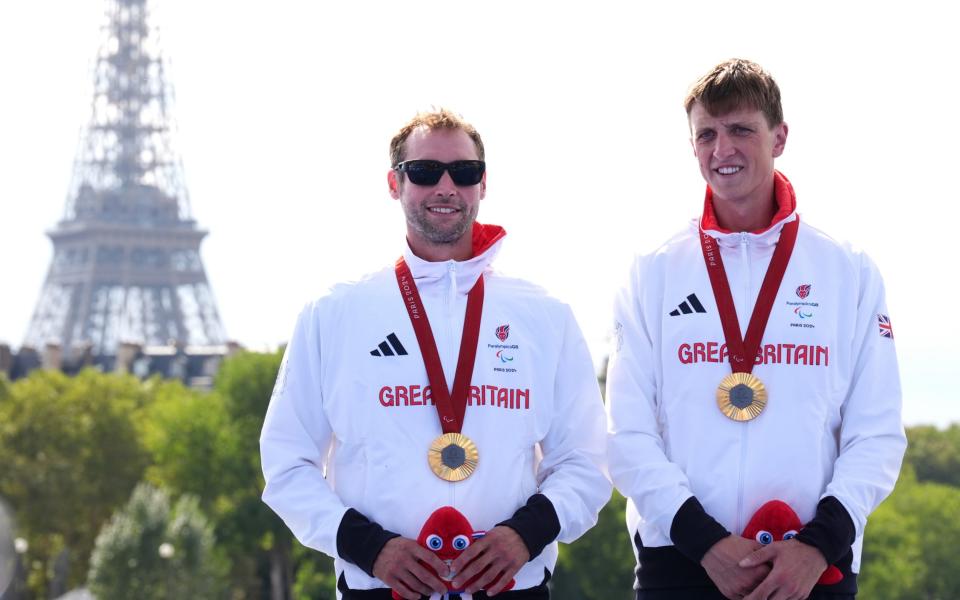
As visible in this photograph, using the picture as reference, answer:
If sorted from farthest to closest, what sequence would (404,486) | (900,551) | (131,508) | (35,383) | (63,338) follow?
(63,338) < (35,383) < (900,551) < (131,508) < (404,486)

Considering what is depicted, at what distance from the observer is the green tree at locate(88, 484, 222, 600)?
34.6 metres

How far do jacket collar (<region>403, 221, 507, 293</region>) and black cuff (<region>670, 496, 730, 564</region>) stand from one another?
125cm

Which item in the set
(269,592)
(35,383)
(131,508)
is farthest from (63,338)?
(131,508)

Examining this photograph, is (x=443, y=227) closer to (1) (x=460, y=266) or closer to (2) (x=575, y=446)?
(1) (x=460, y=266)

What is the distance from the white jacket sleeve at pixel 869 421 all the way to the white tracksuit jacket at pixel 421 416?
92cm

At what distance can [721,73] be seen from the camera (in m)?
5.75

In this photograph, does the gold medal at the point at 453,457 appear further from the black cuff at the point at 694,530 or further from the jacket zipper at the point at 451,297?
the black cuff at the point at 694,530

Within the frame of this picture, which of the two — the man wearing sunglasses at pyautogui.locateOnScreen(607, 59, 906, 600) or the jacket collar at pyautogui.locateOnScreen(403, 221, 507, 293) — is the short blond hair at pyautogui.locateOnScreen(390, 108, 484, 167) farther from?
the man wearing sunglasses at pyautogui.locateOnScreen(607, 59, 906, 600)

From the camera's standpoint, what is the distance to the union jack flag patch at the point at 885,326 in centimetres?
580

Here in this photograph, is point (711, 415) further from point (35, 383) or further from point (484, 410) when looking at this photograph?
point (35, 383)

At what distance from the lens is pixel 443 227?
5891mm

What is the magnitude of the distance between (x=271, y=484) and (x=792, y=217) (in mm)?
2329

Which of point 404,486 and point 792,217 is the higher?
point 792,217

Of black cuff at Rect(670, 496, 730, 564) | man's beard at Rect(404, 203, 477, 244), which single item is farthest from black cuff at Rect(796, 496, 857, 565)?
man's beard at Rect(404, 203, 477, 244)
